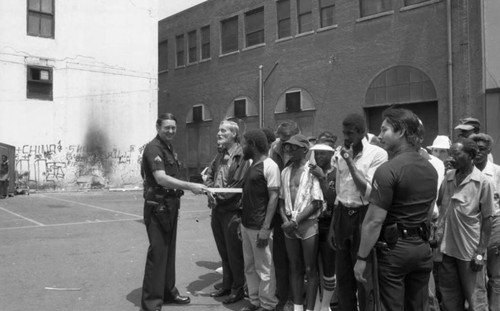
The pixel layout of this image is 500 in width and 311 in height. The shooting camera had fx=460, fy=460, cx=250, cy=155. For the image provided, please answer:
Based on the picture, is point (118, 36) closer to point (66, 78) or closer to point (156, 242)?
point (66, 78)

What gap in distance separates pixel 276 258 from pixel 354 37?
655 inches

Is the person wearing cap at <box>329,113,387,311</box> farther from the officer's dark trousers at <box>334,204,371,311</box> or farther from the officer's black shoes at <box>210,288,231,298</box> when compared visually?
the officer's black shoes at <box>210,288,231,298</box>

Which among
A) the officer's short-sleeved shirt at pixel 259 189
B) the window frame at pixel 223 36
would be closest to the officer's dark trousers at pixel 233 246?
the officer's short-sleeved shirt at pixel 259 189

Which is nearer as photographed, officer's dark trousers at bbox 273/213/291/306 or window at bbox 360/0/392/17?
officer's dark trousers at bbox 273/213/291/306

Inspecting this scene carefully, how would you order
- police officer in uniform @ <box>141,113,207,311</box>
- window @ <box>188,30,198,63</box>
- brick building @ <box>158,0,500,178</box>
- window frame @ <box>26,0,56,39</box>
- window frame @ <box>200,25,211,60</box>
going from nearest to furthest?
police officer in uniform @ <box>141,113,207,311</box> → brick building @ <box>158,0,500,178</box> → window frame @ <box>26,0,56,39</box> → window frame @ <box>200,25,211,60</box> → window @ <box>188,30,198,63</box>

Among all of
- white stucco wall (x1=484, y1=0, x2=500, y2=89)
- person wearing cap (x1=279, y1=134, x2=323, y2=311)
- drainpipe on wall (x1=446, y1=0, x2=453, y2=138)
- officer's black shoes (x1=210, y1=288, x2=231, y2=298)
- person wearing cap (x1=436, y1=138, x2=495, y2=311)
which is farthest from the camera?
drainpipe on wall (x1=446, y1=0, x2=453, y2=138)

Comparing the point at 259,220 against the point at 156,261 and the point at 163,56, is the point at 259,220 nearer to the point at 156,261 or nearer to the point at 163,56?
the point at 156,261

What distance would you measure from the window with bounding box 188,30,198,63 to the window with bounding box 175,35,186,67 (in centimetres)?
66

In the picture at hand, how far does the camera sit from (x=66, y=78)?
20719 mm

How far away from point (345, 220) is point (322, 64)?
1772 cm

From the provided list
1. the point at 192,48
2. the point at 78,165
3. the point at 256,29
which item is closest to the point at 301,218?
the point at 78,165

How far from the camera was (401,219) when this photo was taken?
3242mm

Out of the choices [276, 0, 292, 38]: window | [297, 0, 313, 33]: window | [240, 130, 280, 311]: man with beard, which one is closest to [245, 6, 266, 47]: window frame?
[276, 0, 292, 38]: window

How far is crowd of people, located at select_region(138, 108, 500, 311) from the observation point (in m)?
3.27
